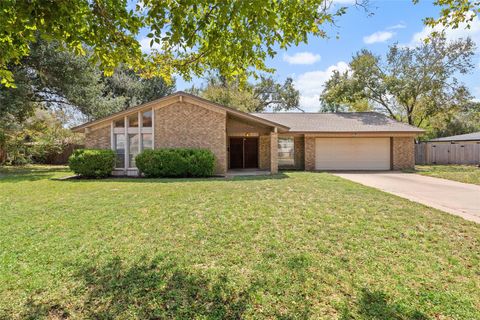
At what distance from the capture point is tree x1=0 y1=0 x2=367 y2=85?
3.47 m

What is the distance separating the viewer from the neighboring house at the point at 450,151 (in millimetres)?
21359

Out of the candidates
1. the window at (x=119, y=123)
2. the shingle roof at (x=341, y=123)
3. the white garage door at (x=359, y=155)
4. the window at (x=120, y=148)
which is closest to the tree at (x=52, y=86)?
the window at (x=119, y=123)

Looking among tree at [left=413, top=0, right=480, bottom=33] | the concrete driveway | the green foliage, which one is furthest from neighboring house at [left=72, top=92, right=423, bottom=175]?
tree at [left=413, top=0, right=480, bottom=33]

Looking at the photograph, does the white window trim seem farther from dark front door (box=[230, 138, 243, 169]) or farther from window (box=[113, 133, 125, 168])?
dark front door (box=[230, 138, 243, 169])

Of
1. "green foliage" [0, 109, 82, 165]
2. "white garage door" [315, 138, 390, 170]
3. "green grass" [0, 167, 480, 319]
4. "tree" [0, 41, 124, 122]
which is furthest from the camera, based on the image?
"green foliage" [0, 109, 82, 165]

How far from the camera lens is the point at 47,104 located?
70.2ft

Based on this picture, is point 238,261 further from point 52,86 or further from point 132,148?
point 52,86

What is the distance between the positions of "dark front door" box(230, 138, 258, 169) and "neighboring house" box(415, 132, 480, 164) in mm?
14009

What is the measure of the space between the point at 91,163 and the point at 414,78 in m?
26.7

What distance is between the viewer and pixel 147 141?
1430cm

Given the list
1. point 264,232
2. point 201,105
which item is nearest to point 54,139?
point 201,105

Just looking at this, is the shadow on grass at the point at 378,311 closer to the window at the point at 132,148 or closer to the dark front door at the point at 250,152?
the window at the point at 132,148

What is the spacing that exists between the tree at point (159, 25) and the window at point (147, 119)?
30.5 feet

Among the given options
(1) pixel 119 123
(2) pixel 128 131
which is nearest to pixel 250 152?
(2) pixel 128 131
